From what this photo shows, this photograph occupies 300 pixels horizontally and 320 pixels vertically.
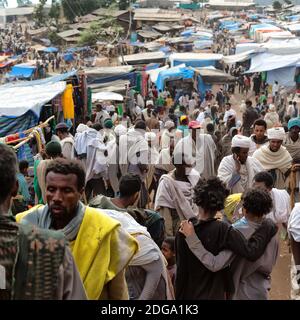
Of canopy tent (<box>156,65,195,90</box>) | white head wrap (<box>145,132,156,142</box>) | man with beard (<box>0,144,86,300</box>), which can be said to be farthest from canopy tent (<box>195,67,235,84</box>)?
man with beard (<box>0,144,86,300</box>)

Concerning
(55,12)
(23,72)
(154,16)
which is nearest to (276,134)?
(23,72)

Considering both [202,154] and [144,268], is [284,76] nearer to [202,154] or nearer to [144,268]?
[202,154]

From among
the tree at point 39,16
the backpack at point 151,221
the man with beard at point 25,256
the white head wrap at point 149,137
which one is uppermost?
the man with beard at point 25,256

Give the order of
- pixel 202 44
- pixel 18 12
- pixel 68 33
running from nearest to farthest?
pixel 202 44, pixel 68 33, pixel 18 12

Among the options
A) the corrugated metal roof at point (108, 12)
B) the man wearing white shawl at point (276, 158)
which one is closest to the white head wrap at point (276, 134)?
the man wearing white shawl at point (276, 158)

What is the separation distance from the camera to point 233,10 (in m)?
83.2

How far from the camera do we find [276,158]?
5.90m

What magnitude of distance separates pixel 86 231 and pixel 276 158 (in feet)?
12.4

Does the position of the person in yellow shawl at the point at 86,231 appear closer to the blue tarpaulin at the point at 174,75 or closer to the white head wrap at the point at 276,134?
the white head wrap at the point at 276,134

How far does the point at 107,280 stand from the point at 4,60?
35.6m

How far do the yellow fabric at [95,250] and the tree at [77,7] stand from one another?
54.4 m

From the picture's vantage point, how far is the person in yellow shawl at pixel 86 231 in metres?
2.42
